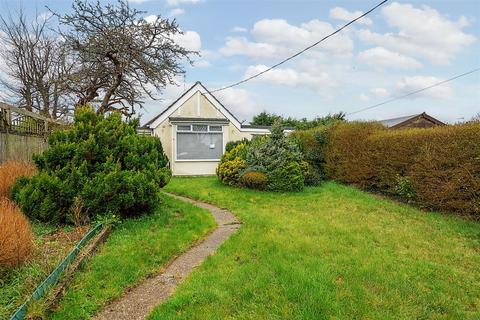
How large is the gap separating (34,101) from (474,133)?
2277 cm

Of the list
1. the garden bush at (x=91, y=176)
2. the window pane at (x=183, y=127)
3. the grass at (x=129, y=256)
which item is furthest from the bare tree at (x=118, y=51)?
the grass at (x=129, y=256)

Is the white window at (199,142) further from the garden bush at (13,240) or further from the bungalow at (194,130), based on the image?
the garden bush at (13,240)

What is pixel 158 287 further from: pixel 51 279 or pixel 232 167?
pixel 232 167

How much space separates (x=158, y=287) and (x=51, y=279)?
1.14 meters

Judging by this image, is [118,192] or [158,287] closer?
[158,287]

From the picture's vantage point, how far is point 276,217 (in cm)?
727

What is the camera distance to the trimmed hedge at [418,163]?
7.53 metres

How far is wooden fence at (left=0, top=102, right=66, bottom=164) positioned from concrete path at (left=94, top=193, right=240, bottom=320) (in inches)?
186

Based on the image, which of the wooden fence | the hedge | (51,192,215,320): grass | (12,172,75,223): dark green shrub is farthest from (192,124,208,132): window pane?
(12,172,75,223): dark green shrub

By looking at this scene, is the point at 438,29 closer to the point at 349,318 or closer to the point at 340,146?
the point at 340,146

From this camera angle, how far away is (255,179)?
36.5 ft

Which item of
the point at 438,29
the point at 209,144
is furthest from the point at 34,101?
the point at 438,29

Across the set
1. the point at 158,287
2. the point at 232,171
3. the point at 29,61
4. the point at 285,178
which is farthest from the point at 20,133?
the point at 29,61

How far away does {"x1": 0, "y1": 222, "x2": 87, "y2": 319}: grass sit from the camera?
3.17m
